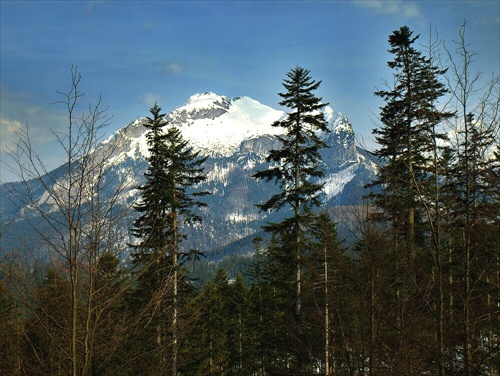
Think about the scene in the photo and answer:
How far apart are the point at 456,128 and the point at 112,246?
532cm

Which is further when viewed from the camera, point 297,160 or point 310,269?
point 297,160

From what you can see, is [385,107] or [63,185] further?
[385,107]

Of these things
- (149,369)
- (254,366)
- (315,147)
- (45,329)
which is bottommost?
(254,366)

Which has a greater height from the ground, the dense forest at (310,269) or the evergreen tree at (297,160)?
the evergreen tree at (297,160)

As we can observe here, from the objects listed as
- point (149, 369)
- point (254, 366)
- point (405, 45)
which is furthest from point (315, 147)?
point (254, 366)

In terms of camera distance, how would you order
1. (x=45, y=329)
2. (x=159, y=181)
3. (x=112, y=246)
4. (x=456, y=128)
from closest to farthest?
(x=45, y=329) < (x=112, y=246) < (x=456, y=128) < (x=159, y=181)

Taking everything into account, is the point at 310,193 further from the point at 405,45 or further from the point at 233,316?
the point at 233,316

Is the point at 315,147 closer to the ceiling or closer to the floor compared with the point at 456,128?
closer to the ceiling

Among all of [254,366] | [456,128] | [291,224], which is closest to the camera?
[456,128]

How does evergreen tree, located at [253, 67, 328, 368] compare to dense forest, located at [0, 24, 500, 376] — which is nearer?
dense forest, located at [0, 24, 500, 376]

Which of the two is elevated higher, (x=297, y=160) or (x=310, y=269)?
(x=297, y=160)

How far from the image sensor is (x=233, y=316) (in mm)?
35656

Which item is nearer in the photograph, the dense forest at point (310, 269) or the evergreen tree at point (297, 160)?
→ the dense forest at point (310, 269)

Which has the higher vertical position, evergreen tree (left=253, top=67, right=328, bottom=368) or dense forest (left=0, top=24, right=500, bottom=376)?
evergreen tree (left=253, top=67, right=328, bottom=368)
